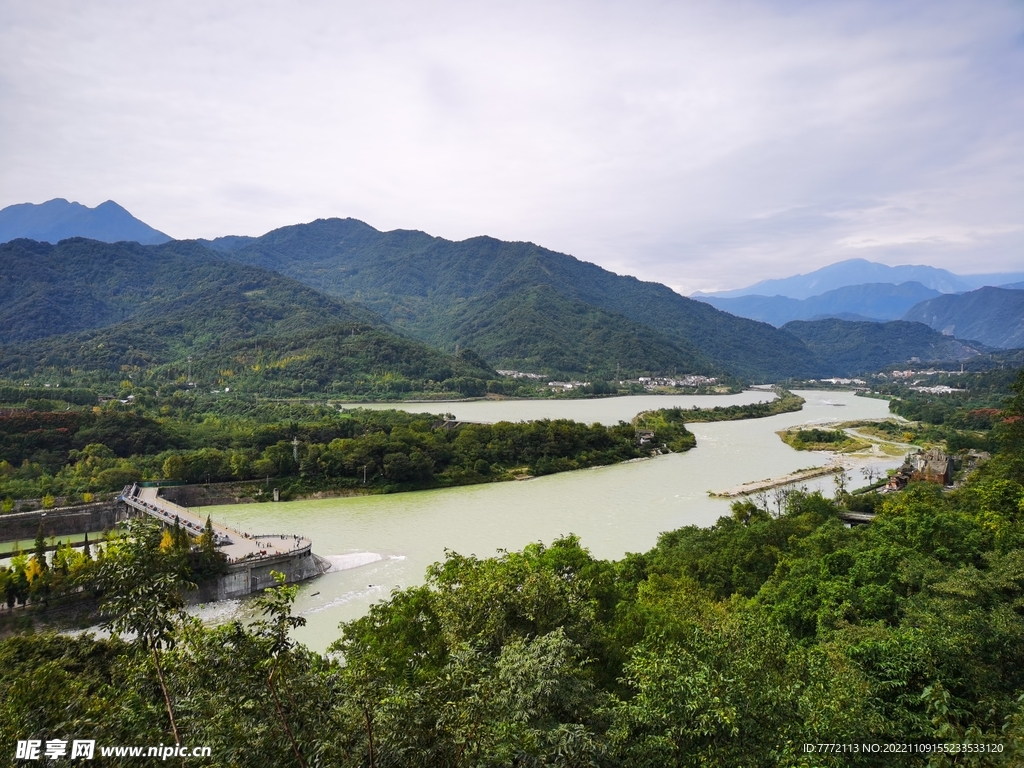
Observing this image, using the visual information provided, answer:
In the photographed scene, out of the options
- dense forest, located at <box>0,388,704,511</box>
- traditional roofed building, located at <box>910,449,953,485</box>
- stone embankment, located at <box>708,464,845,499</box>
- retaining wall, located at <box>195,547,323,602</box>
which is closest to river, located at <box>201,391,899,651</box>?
retaining wall, located at <box>195,547,323,602</box>

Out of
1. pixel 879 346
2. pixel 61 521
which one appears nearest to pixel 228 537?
pixel 61 521

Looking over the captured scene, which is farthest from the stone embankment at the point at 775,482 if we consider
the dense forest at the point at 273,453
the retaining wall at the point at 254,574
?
the retaining wall at the point at 254,574

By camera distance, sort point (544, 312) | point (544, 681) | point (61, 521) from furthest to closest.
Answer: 1. point (544, 312)
2. point (61, 521)
3. point (544, 681)

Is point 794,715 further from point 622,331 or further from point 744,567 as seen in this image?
point 622,331

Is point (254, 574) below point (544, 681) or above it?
below

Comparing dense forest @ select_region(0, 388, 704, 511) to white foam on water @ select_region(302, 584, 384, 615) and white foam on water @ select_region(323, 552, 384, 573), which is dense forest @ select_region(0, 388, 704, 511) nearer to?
white foam on water @ select_region(323, 552, 384, 573)

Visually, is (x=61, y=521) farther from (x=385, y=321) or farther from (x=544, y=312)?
(x=385, y=321)

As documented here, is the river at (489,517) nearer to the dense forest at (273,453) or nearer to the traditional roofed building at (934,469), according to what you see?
the dense forest at (273,453)

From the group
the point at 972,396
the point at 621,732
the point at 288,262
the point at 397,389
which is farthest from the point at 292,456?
the point at 288,262
